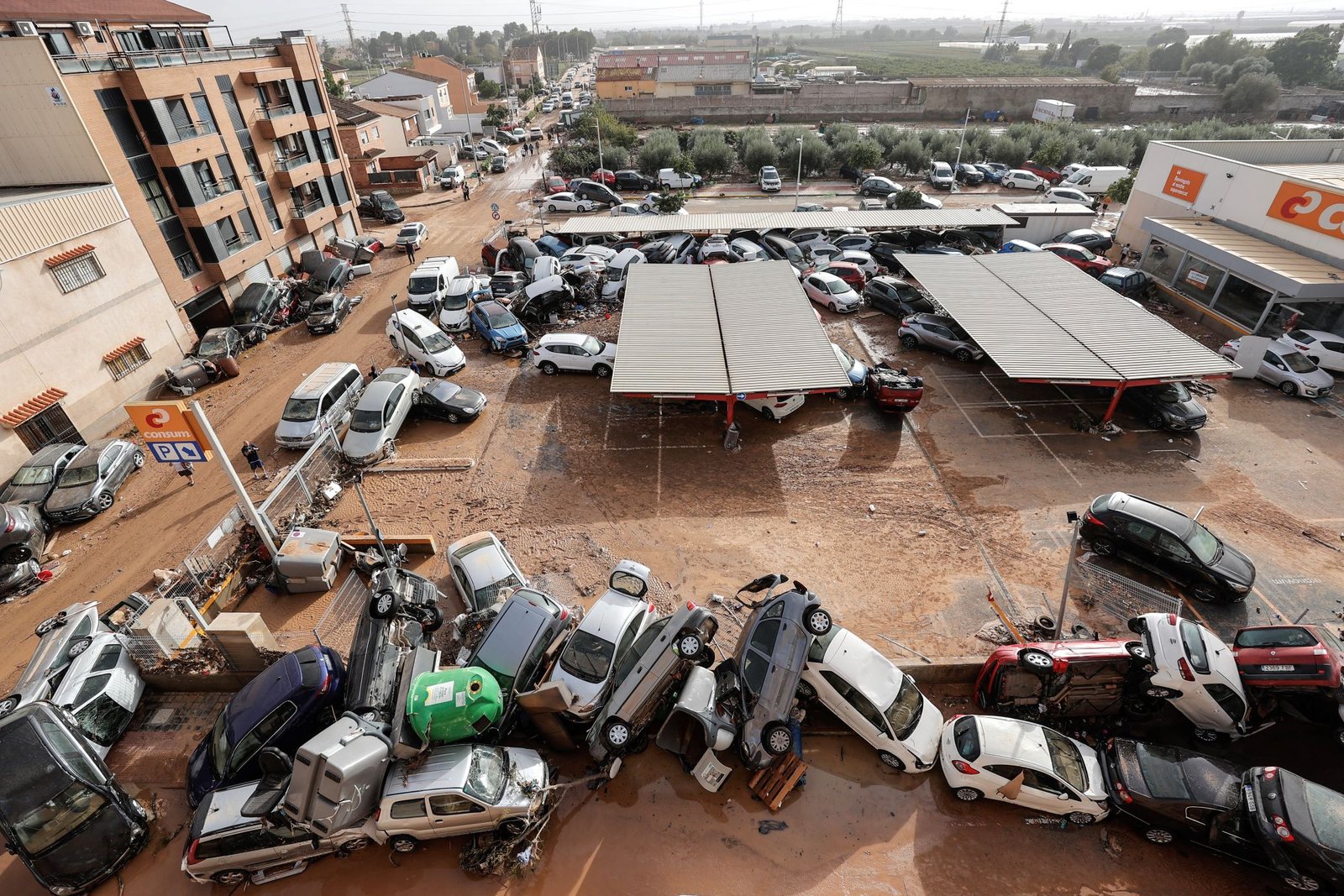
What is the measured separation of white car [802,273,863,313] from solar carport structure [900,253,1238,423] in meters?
2.33

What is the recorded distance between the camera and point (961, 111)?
235 ft

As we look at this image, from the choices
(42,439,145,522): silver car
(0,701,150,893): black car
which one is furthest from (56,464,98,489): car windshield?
(0,701,150,893): black car

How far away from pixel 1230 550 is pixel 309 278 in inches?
1305

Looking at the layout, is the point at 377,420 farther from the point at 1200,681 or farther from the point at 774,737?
the point at 1200,681

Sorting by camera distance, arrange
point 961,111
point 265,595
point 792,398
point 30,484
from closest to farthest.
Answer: point 265,595 → point 30,484 → point 792,398 → point 961,111

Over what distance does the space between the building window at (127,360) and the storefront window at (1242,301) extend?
1532 inches

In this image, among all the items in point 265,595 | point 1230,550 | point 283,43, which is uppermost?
point 283,43

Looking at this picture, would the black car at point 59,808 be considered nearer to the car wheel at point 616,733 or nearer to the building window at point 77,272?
the car wheel at point 616,733

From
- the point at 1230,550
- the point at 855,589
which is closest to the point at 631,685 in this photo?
the point at 855,589

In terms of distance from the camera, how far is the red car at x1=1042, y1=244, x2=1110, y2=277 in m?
27.2

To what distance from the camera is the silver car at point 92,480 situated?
1580 cm

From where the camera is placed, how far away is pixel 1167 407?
17438 millimetres

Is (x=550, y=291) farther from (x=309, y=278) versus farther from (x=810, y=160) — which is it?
(x=810, y=160)

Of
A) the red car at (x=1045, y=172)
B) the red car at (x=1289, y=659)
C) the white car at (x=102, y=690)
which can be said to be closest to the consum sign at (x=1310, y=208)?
the red car at (x=1289, y=659)
